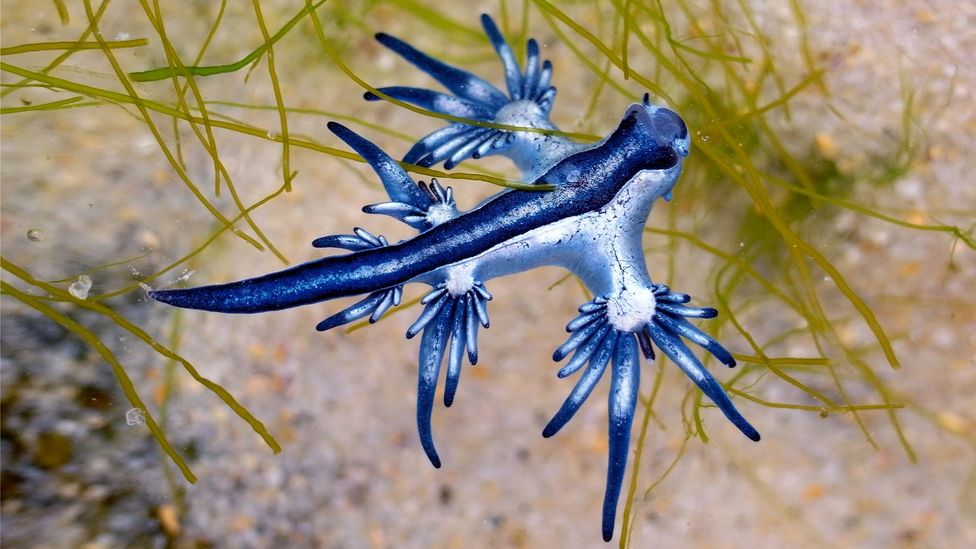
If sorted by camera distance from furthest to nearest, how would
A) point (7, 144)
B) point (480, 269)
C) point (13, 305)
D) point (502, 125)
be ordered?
point (7, 144) → point (13, 305) → point (502, 125) → point (480, 269)

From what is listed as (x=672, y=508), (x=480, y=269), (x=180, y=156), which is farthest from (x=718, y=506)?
(x=180, y=156)

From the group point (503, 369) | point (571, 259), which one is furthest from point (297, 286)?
point (503, 369)

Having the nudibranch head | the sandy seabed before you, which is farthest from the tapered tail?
the sandy seabed

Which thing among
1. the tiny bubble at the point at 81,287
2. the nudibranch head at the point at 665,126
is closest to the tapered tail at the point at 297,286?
the nudibranch head at the point at 665,126

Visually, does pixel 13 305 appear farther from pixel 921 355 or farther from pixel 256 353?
pixel 921 355

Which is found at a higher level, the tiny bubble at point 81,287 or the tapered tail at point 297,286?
the tiny bubble at point 81,287

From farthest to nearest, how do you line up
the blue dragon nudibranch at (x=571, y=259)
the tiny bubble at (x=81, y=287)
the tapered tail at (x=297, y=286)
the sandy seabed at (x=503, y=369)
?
the sandy seabed at (x=503, y=369) < the tiny bubble at (x=81, y=287) < the blue dragon nudibranch at (x=571, y=259) < the tapered tail at (x=297, y=286)

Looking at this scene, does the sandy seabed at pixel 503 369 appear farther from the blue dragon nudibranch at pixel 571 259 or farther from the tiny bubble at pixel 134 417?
the blue dragon nudibranch at pixel 571 259
